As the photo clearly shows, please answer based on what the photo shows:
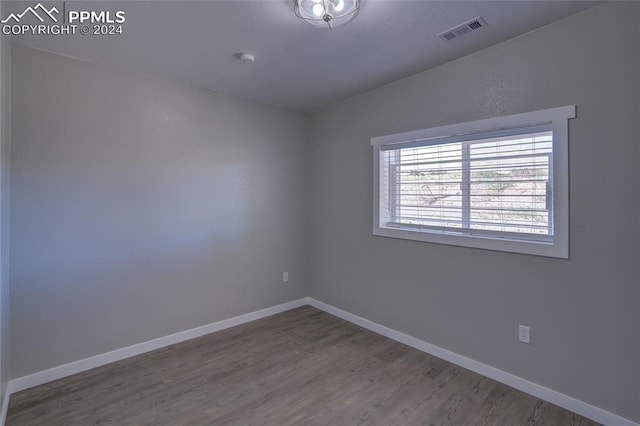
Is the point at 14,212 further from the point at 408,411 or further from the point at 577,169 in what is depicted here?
the point at 577,169

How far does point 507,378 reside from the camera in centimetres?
236

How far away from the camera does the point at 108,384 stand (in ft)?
7.91

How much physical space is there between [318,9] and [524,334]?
2617 mm

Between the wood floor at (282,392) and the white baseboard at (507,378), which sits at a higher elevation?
the white baseboard at (507,378)

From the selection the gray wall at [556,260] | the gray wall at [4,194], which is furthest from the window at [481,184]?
the gray wall at [4,194]

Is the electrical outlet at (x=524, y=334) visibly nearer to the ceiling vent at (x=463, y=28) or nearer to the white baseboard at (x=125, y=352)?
the ceiling vent at (x=463, y=28)

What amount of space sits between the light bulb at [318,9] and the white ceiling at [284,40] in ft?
0.50

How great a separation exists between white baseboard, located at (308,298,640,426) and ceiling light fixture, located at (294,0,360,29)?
2.72m

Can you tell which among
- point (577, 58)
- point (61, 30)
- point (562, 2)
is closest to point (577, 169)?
point (577, 58)

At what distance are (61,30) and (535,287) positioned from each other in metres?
3.76

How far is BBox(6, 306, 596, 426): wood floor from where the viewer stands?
205 cm

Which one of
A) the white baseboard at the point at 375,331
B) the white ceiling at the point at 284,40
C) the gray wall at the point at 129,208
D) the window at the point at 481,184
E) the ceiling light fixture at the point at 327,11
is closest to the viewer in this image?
the ceiling light fixture at the point at 327,11

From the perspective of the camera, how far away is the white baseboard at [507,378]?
1960mm

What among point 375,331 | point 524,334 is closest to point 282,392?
point 375,331
